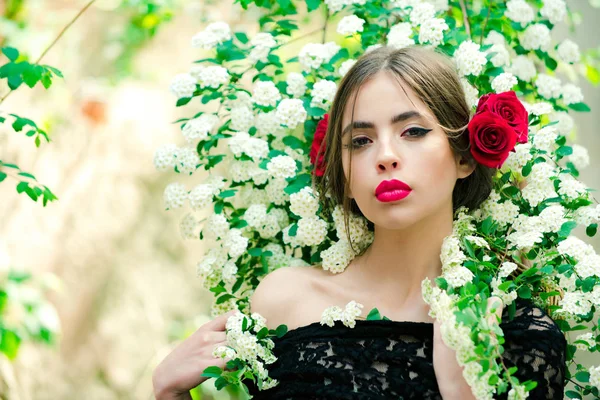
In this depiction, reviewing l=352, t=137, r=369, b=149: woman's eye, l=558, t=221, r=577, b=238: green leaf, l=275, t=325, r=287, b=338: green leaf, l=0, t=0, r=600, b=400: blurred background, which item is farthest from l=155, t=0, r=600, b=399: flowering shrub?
l=0, t=0, r=600, b=400: blurred background

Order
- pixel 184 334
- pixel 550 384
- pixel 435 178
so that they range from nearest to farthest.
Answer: pixel 550 384 < pixel 435 178 < pixel 184 334

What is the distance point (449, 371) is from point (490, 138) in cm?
57

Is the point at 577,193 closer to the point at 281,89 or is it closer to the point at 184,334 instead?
the point at 281,89

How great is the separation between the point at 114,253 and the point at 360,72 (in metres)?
2.20

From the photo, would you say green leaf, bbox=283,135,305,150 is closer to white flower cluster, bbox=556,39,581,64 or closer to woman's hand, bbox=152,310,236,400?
woman's hand, bbox=152,310,236,400

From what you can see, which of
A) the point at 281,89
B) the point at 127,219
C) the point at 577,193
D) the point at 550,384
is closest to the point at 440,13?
the point at 281,89

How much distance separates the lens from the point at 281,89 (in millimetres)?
2238

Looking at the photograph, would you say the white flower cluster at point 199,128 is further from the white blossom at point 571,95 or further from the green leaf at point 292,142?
the white blossom at point 571,95

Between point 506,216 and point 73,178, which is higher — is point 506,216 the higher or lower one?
the lower one

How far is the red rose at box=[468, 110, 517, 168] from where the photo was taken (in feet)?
5.79

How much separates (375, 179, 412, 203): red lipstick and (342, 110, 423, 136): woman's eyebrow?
16 cm

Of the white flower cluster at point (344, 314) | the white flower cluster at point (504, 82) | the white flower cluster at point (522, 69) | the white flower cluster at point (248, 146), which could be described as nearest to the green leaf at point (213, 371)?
the white flower cluster at point (344, 314)

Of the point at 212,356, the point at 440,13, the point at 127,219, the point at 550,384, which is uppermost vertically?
the point at 127,219

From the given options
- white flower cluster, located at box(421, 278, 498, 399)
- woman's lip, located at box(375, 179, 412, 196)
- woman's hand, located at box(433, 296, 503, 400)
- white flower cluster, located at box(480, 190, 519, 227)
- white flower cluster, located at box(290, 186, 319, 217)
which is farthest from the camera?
white flower cluster, located at box(290, 186, 319, 217)
